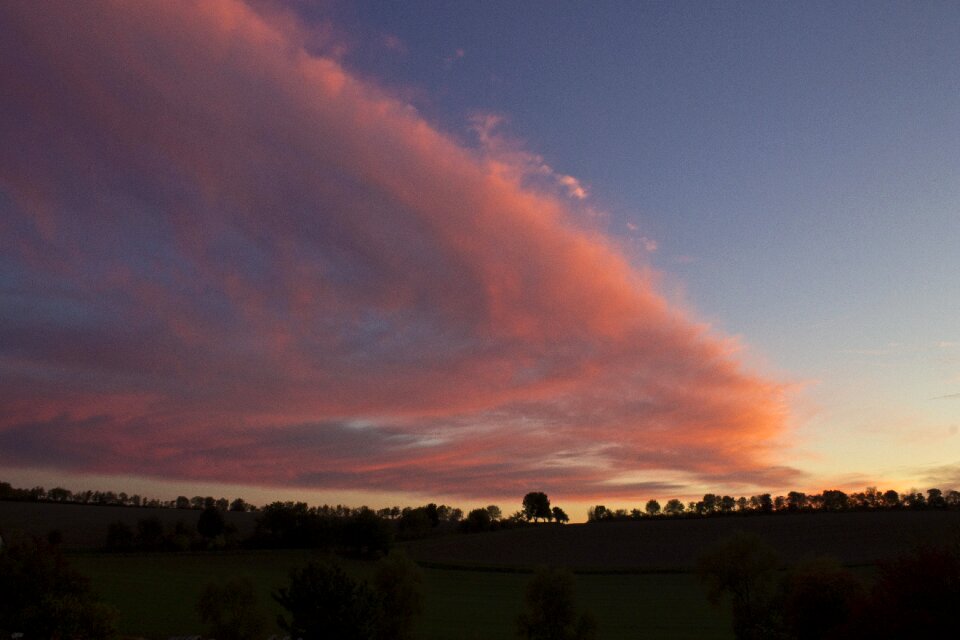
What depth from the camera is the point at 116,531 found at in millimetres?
144500

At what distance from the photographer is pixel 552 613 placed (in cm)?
6956

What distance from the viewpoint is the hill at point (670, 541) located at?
444ft

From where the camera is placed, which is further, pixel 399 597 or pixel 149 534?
pixel 149 534

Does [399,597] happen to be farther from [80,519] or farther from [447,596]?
[80,519]

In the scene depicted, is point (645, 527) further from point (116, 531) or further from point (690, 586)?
point (116, 531)

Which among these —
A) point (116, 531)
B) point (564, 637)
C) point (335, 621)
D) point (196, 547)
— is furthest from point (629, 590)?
point (116, 531)

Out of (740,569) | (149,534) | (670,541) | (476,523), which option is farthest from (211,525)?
(740,569)

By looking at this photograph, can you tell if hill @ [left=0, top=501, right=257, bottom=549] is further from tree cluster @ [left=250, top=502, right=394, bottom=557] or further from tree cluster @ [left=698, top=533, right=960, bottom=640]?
tree cluster @ [left=698, top=533, right=960, bottom=640]

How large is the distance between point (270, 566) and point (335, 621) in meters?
95.8

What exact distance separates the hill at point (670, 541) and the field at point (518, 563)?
0.26 metres

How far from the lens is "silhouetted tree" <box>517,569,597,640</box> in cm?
6812

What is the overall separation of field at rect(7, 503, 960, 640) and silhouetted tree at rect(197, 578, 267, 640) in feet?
8.71

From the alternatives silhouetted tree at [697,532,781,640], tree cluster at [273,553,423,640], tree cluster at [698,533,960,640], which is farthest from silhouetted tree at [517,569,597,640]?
tree cluster at [273,553,423,640]

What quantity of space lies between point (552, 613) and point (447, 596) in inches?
1499
